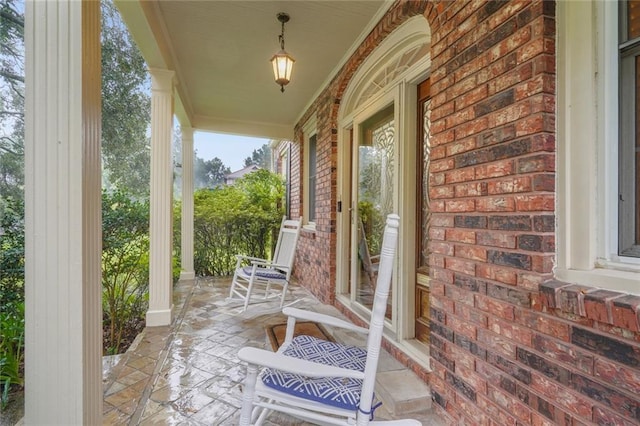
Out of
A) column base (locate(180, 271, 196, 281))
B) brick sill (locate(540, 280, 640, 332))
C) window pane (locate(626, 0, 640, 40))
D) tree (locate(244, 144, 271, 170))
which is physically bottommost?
column base (locate(180, 271, 196, 281))

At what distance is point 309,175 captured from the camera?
4.95m

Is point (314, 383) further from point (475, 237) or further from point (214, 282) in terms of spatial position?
point (214, 282)

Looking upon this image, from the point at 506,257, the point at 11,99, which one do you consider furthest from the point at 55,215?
the point at 506,257

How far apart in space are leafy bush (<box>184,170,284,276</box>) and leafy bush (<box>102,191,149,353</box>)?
254cm

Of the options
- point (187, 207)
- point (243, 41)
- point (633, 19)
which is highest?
point (243, 41)

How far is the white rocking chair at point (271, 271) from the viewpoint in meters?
3.60

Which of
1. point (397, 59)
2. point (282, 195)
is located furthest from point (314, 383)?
point (282, 195)

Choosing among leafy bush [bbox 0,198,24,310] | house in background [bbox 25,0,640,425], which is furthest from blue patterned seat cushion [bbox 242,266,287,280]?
leafy bush [bbox 0,198,24,310]

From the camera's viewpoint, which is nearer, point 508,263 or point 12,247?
point 12,247

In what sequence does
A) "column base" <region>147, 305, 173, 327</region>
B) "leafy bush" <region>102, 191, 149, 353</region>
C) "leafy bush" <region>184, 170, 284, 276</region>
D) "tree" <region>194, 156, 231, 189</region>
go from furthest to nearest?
"tree" <region>194, 156, 231, 189</region>, "leafy bush" <region>184, 170, 284, 276</region>, "column base" <region>147, 305, 173, 327</region>, "leafy bush" <region>102, 191, 149, 353</region>

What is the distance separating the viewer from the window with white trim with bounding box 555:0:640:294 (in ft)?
3.31

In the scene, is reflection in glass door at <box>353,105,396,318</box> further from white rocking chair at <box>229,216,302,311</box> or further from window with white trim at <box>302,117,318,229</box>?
window with white trim at <box>302,117,318,229</box>

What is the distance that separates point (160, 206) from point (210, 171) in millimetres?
5782

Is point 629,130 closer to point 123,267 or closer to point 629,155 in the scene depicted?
point 629,155
